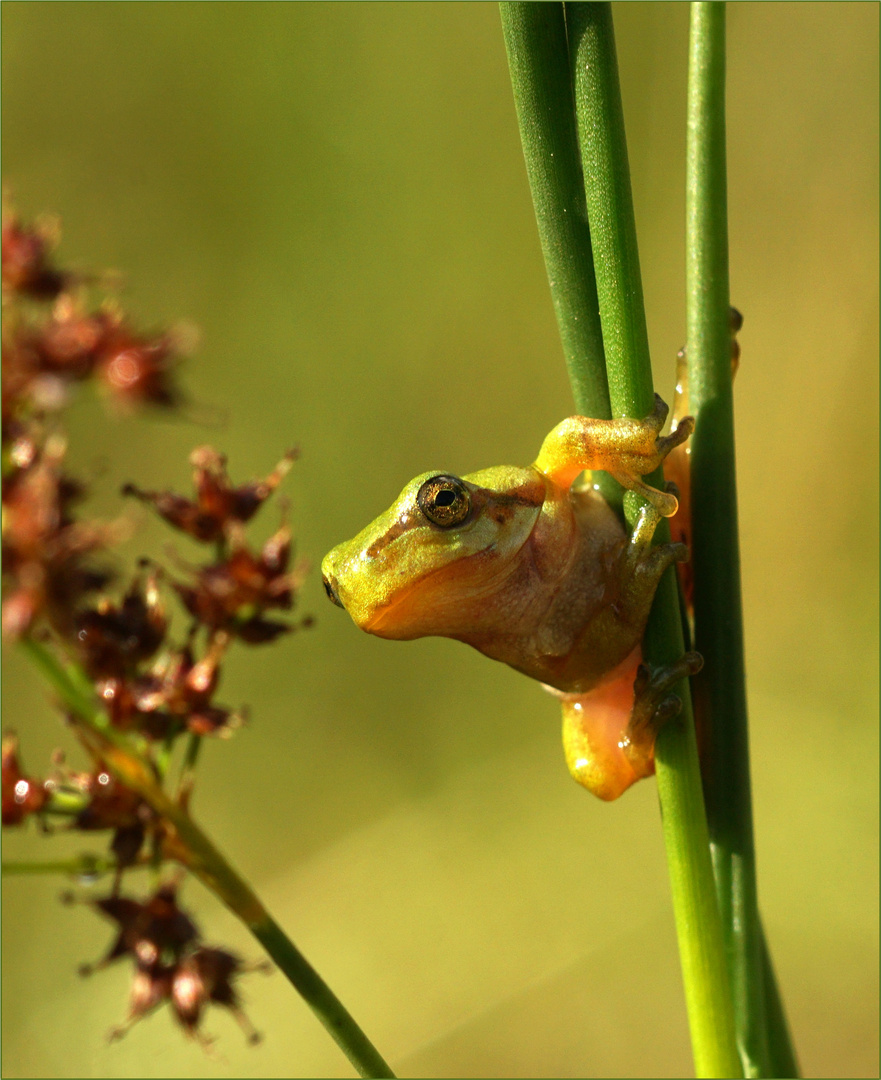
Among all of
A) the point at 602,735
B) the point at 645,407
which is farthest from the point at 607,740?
the point at 645,407

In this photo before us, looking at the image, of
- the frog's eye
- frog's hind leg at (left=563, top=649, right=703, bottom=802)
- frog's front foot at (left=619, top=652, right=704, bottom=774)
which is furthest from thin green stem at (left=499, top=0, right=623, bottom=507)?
frog's hind leg at (left=563, top=649, right=703, bottom=802)

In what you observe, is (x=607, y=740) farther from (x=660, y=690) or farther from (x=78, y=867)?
(x=78, y=867)

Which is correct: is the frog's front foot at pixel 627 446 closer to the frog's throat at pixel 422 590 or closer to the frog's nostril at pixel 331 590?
the frog's throat at pixel 422 590

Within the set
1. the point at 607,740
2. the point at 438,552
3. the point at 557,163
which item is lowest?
the point at 607,740

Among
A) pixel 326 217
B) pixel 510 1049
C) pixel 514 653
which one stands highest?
pixel 326 217

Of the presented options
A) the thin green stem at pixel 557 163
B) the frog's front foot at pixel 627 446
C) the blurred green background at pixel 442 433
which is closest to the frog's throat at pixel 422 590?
the frog's front foot at pixel 627 446

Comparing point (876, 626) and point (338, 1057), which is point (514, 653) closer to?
point (338, 1057)

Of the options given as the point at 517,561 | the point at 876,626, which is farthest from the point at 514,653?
the point at 876,626
